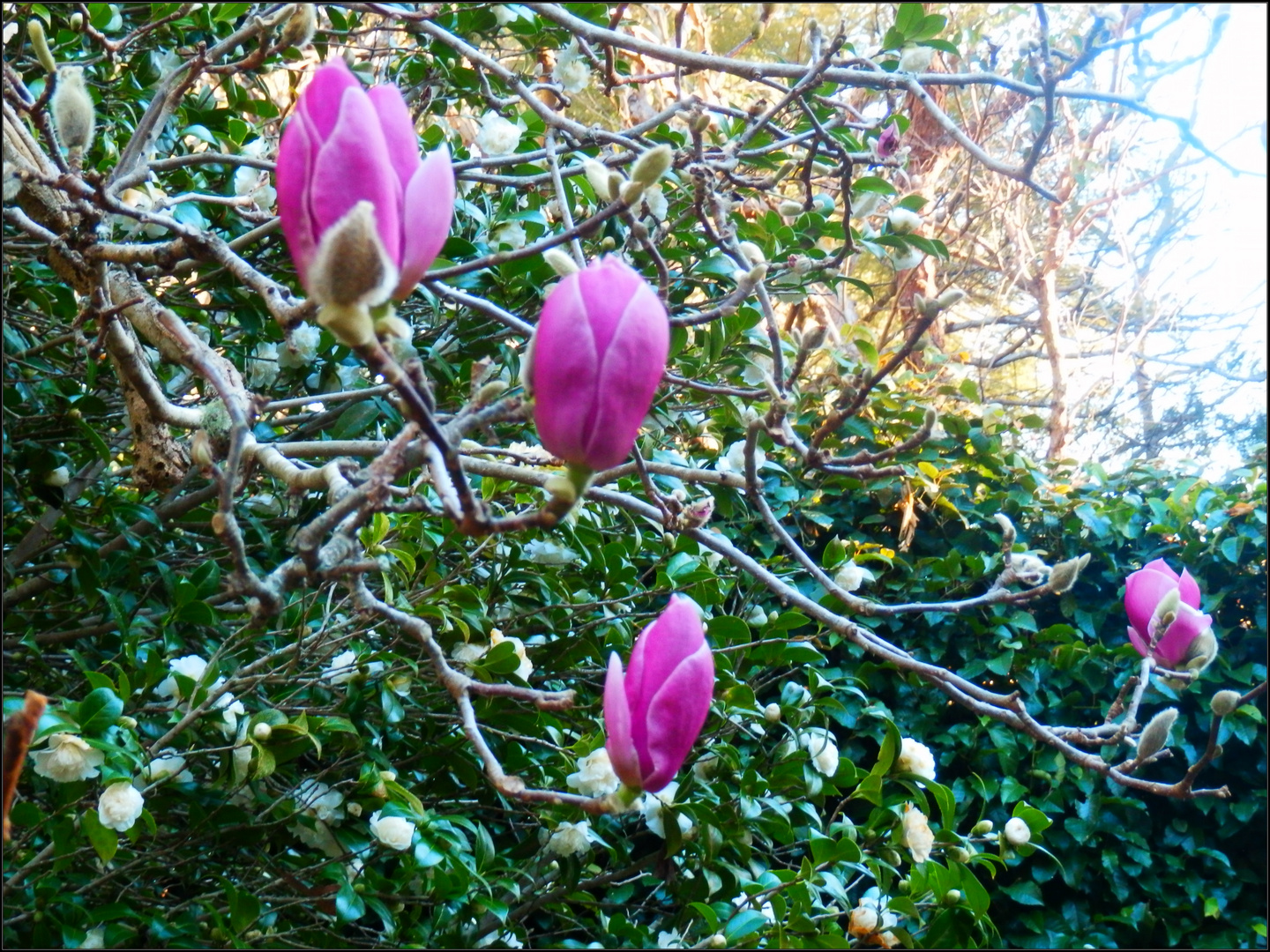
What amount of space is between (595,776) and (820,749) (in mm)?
320

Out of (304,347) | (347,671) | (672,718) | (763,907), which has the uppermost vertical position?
(672,718)

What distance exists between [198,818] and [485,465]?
44 centimetres

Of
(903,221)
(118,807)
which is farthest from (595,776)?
(903,221)

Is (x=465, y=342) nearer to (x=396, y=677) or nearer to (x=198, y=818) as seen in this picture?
(x=396, y=677)

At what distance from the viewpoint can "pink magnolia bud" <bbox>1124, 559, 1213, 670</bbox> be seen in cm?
68

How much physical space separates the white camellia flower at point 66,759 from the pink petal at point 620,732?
38 centimetres

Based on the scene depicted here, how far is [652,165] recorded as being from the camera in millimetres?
442

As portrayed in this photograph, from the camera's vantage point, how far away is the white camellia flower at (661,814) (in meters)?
0.93

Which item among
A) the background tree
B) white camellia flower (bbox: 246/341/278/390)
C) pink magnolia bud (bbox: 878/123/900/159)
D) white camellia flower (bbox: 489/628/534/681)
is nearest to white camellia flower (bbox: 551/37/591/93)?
the background tree

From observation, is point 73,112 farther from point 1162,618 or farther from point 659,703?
point 1162,618

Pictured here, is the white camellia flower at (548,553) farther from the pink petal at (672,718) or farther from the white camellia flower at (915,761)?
the pink petal at (672,718)

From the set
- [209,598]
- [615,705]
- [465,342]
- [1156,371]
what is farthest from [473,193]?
[1156,371]

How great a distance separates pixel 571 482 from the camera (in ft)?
1.08

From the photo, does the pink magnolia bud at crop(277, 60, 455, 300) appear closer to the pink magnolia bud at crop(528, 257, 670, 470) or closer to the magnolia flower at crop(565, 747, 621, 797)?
the pink magnolia bud at crop(528, 257, 670, 470)
